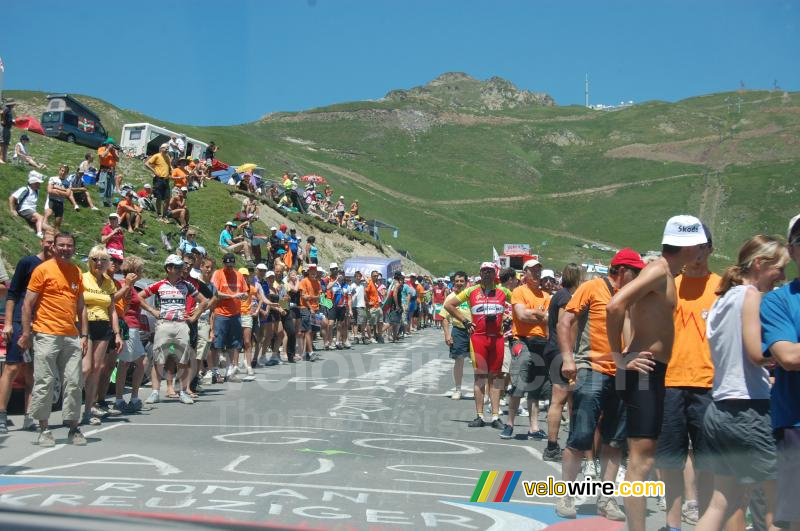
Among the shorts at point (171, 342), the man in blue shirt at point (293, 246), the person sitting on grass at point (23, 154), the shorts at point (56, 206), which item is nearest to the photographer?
the shorts at point (171, 342)

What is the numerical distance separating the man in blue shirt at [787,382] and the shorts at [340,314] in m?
20.2

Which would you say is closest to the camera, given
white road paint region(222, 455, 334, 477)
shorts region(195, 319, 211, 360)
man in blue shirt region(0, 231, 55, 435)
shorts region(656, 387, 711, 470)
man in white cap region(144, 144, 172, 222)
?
shorts region(656, 387, 711, 470)

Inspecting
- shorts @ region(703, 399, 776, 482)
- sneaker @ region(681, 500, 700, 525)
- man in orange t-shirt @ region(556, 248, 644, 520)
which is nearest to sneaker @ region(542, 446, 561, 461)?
man in orange t-shirt @ region(556, 248, 644, 520)

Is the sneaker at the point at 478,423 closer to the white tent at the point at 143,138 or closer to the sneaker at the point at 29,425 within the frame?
the sneaker at the point at 29,425

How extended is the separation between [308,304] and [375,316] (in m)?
6.86

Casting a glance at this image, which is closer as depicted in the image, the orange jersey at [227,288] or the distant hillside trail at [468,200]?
the orange jersey at [227,288]

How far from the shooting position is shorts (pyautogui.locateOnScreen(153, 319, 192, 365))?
12719 mm

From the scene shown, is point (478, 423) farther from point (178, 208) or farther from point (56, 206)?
point (178, 208)

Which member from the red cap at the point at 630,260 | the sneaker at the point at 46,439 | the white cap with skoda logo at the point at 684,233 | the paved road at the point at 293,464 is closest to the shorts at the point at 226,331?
the paved road at the point at 293,464

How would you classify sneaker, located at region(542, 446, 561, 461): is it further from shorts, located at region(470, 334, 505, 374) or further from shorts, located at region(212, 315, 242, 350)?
shorts, located at region(212, 315, 242, 350)

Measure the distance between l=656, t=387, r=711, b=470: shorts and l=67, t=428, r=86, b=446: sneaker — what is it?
6.00 metres

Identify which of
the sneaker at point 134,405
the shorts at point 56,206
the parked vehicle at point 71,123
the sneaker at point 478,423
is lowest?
the sneaker at point 478,423

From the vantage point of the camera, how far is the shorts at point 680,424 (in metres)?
5.99

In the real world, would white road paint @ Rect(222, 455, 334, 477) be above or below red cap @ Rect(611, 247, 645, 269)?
below
